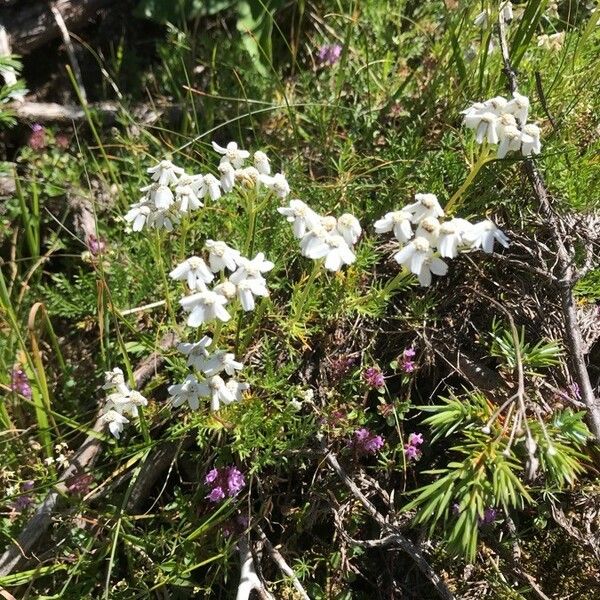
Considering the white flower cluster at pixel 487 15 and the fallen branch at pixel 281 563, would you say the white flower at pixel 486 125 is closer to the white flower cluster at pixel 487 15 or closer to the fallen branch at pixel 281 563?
the white flower cluster at pixel 487 15

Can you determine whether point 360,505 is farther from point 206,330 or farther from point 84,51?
point 84,51

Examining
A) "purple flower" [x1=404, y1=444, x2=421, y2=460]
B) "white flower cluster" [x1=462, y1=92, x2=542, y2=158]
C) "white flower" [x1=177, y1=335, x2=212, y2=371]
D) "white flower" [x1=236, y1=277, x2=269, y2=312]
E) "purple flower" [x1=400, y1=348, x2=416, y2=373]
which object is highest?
"white flower cluster" [x1=462, y1=92, x2=542, y2=158]

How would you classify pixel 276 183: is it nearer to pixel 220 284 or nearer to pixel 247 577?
pixel 220 284

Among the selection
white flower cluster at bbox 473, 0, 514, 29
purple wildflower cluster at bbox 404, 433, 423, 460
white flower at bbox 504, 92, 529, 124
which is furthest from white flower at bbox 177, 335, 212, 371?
white flower cluster at bbox 473, 0, 514, 29

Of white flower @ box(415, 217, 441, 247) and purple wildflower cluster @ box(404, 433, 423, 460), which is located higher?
white flower @ box(415, 217, 441, 247)

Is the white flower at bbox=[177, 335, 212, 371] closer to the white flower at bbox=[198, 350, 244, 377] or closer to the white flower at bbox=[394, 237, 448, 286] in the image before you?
the white flower at bbox=[198, 350, 244, 377]

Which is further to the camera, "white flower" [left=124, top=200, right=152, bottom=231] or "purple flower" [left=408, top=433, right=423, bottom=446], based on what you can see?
"purple flower" [left=408, top=433, right=423, bottom=446]

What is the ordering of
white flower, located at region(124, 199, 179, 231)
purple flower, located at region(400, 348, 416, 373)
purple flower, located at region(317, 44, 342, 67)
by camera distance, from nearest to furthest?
1. white flower, located at region(124, 199, 179, 231)
2. purple flower, located at region(400, 348, 416, 373)
3. purple flower, located at region(317, 44, 342, 67)

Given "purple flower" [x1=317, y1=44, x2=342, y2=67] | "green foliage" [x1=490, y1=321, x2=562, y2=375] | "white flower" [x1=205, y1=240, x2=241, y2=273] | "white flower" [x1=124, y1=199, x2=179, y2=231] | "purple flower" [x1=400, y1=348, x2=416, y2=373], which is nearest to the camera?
"white flower" [x1=205, y1=240, x2=241, y2=273]

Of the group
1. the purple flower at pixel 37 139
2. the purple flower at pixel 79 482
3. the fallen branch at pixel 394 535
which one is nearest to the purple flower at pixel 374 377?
the fallen branch at pixel 394 535
